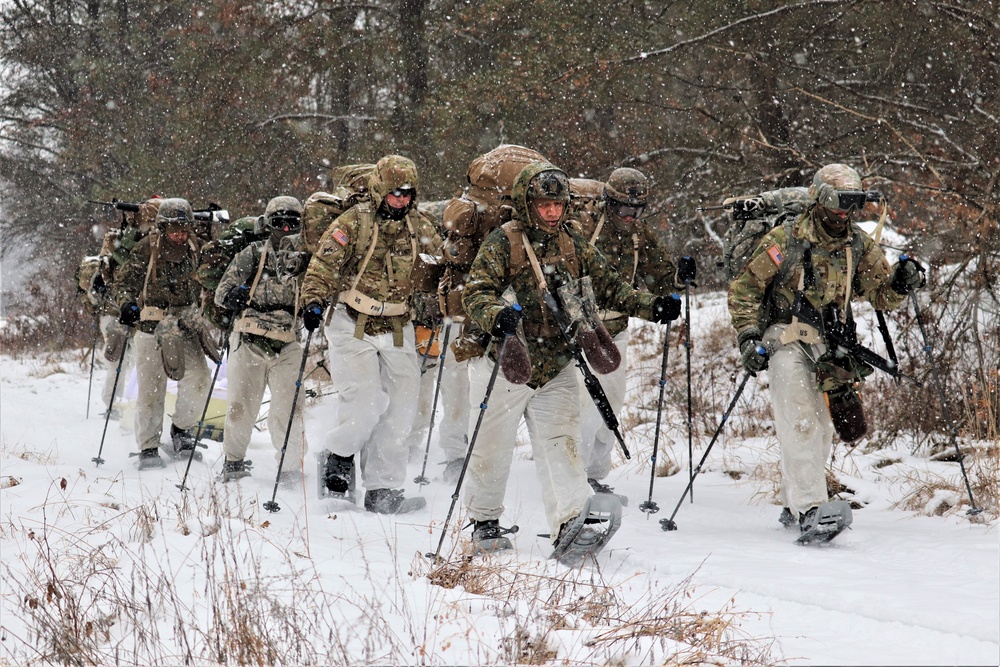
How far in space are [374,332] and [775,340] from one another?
2.73 metres

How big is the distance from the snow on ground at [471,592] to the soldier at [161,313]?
1.26 m

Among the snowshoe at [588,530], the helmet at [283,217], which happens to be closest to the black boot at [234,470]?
the helmet at [283,217]

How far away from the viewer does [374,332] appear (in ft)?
Result: 22.8

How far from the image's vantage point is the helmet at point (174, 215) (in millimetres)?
9055

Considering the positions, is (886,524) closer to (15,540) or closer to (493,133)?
(15,540)

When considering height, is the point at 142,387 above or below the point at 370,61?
below

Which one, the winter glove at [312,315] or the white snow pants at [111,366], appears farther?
the white snow pants at [111,366]

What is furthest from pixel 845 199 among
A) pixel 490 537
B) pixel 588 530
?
pixel 490 537

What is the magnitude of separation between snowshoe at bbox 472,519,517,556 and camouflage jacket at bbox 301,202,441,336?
1.83 m

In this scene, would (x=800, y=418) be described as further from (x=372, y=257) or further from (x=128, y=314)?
(x=128, y=314)

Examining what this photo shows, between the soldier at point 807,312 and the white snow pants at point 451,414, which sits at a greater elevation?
the soldier at point 807,312

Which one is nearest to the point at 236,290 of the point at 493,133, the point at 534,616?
the point at 534,616

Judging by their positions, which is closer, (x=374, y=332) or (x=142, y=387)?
(x=374, y=332)

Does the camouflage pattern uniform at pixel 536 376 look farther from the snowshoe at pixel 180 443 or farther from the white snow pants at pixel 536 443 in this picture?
the snowshoe at pixel 180 443
